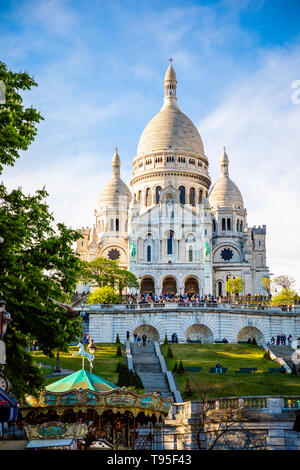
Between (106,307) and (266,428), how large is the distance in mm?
38354

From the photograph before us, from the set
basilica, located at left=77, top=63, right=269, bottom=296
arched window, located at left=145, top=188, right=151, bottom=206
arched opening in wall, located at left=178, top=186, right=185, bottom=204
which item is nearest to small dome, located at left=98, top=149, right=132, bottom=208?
basilica, located at left=77, top=63, right=269, bottom=296

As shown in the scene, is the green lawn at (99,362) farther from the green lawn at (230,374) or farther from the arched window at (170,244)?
the arched window at (170,244)

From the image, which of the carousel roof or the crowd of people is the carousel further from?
the crowd of people

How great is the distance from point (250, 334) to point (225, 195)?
152 feet

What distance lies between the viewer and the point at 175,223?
96938 mm

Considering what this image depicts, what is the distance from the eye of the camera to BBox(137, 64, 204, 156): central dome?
10875 centimetres

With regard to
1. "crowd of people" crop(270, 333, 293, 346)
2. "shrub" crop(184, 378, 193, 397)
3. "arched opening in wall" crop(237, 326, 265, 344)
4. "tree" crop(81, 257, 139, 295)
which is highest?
"tree" crop(81, 257, 139, 295)

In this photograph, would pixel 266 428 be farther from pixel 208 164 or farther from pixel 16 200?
pixel 208 164

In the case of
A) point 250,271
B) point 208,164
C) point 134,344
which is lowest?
point 134,344

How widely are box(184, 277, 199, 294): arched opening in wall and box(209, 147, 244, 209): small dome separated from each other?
1594 cm

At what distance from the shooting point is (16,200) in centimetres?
2411

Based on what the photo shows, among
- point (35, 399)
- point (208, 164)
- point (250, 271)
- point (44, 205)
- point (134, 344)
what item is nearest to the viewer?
point (35, 399)
